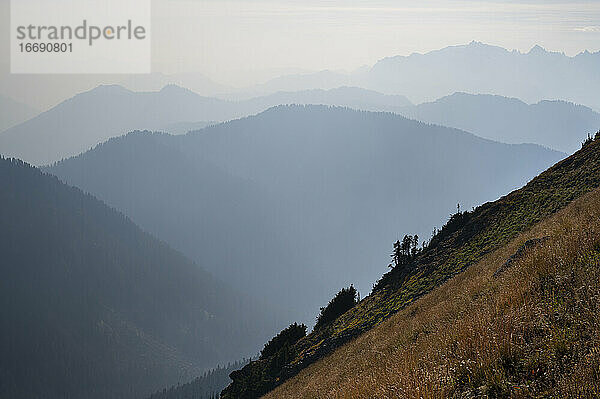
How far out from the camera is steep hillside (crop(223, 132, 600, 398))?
2753cm

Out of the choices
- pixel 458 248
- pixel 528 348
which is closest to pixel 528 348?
pixel 528 348

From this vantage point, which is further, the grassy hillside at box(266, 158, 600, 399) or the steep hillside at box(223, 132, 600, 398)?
the steep hillside at box(223, 132, 600, 398)

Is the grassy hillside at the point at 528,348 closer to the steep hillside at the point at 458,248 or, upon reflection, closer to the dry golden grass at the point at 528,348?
the dry golden grass at the point at 528,348

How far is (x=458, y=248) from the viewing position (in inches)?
1293

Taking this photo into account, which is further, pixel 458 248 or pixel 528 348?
pixel 458 248

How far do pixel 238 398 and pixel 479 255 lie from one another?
81.4 ft

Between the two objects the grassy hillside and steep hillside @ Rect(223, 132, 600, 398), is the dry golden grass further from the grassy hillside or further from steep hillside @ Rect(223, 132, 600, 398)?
steep hillside @ Rect(223, 132, 600, 398)

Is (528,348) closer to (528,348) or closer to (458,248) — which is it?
(528,348)

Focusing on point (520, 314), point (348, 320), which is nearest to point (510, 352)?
point (520, 314)

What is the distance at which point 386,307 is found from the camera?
31281 millimetres

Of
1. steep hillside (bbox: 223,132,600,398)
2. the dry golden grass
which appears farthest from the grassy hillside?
steep hillside (bbox: 223,132,600,398)

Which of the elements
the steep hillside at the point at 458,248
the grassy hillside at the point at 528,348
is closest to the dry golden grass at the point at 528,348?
the grassy hillside at the point at 528,348

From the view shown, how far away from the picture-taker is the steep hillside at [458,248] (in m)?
27.5

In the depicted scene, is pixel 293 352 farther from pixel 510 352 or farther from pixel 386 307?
pixel 510 352
